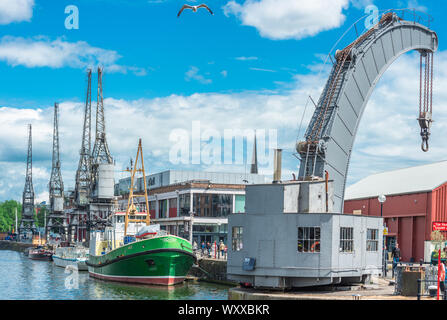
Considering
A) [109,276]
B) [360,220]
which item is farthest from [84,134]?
[360,220]

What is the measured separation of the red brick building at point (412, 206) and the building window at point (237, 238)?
18.3 m

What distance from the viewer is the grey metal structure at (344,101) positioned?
1414 inches

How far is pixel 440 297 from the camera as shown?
24.2 metres

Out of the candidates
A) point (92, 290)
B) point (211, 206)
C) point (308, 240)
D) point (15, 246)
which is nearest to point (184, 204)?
point (211, 206)

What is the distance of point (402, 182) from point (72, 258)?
38.2 m

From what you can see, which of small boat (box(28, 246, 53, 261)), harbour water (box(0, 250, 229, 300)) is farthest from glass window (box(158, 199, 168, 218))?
harbour water (box(0, 250, 229, 300))

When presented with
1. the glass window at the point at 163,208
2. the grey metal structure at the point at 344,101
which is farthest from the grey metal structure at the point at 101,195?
the grey metal structure at the point at 344,101

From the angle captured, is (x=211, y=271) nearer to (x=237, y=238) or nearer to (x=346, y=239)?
(x=237, y=238)

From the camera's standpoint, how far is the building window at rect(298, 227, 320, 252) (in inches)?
1061

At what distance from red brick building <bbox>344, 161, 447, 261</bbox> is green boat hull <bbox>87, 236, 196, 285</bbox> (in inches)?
553

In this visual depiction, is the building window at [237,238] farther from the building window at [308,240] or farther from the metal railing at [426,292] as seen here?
the metal railing at [426,292]

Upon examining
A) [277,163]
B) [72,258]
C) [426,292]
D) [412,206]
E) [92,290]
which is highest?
[277,163]

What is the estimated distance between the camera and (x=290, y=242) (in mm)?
26953

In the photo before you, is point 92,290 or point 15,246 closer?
point 92,290
